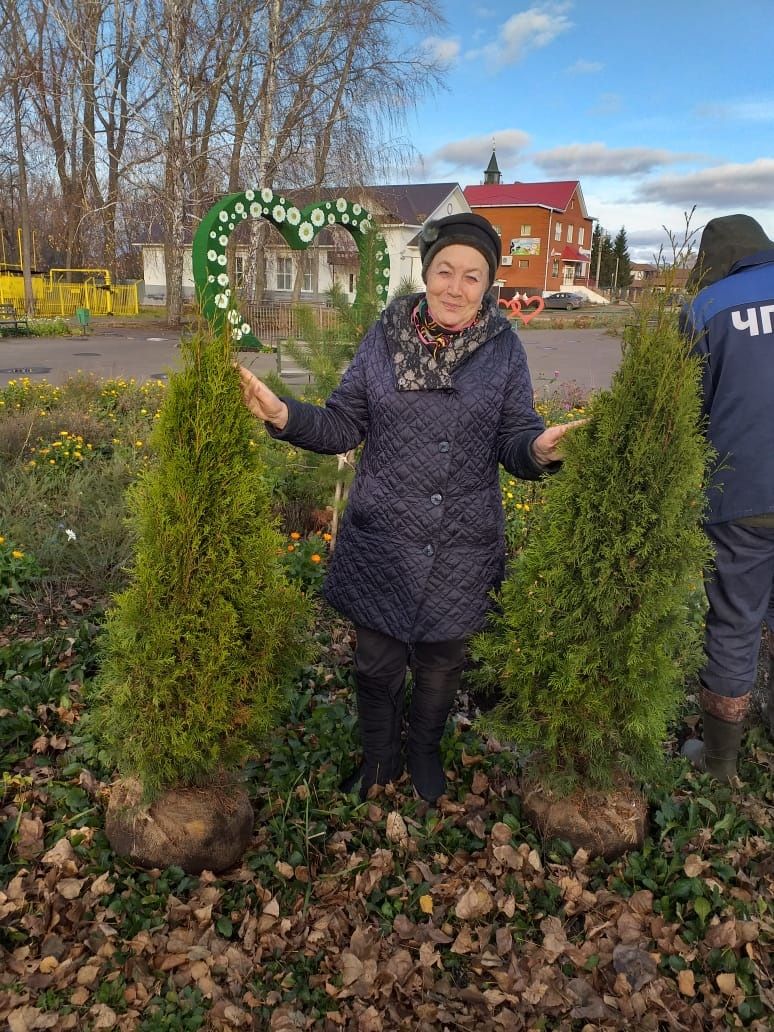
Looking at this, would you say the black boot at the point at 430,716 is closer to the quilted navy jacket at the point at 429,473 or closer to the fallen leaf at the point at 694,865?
the quilted navy jacket at the point at 429,473

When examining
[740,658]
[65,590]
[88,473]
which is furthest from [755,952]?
[88,473]

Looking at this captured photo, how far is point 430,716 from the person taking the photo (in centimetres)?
270

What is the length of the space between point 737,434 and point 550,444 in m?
0.70

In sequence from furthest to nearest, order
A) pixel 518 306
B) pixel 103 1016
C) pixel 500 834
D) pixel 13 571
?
A: 1. pixel 518 306
2. pixel 13 571
3. pixel 500 834
4. pixel 103 1016

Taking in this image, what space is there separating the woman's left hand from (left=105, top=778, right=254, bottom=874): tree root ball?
1492 mm

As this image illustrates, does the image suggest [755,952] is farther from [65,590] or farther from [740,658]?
[65,590]

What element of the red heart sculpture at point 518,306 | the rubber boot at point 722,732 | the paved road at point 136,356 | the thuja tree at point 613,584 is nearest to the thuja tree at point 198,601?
the thuja tree at point 613,584

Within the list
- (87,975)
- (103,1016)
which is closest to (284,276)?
(87,975)

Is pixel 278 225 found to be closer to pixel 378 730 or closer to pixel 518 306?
pixel 378 730

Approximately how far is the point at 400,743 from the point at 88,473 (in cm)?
363

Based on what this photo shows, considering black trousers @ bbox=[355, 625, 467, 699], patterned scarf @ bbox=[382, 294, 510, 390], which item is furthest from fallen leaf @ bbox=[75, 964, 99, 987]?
patterned scarf @ bbox=[382, 294, 510, 390]

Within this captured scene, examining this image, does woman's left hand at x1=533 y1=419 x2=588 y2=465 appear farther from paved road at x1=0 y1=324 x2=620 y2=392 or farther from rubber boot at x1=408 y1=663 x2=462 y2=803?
paved road at x1=0 y1=324 x2=620 y2=392

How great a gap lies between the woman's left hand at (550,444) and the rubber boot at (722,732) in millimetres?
1209

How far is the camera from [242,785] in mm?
2477
